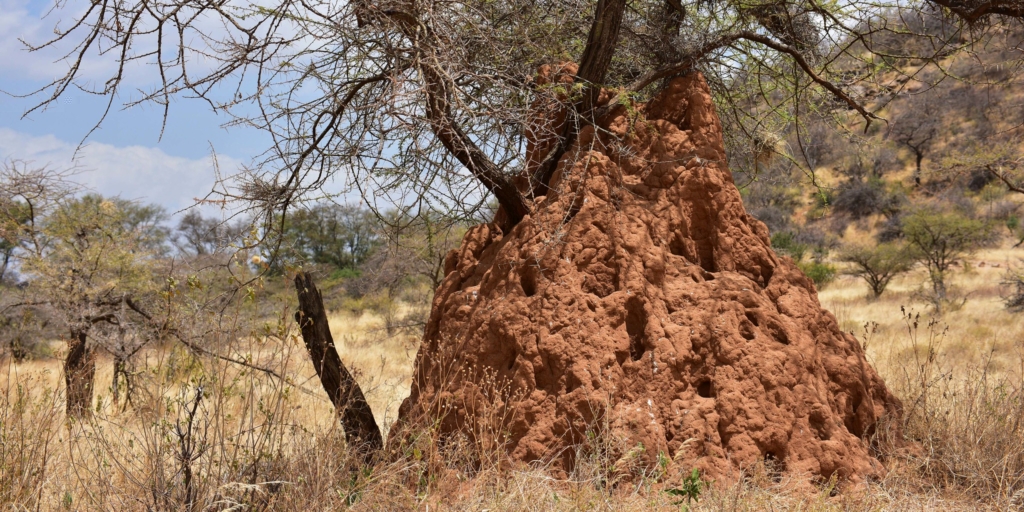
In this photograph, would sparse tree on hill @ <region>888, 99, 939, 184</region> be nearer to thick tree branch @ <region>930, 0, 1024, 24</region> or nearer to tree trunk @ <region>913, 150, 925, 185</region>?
tree trunk @ <region>913, 150, 925, 185</region>

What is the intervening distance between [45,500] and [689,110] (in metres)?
3.82

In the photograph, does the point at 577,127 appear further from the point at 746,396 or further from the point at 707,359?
the point at 746,396

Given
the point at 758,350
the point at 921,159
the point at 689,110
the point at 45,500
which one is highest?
the point at 921,159

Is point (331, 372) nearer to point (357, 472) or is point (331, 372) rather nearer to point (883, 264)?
point (357, 472)

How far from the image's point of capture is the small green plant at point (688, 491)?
119 inches

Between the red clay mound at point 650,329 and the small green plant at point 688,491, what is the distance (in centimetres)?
16

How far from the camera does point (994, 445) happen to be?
3592mm

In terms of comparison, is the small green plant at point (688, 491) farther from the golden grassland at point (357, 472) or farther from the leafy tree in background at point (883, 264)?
the leafy tree in background at point (883, 264)

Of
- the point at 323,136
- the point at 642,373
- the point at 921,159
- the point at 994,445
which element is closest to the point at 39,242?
the point at 323,136

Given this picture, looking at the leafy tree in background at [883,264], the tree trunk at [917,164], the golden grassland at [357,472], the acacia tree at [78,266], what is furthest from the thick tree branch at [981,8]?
the tree trunk at [917,164]

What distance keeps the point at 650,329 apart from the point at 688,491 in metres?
0.81

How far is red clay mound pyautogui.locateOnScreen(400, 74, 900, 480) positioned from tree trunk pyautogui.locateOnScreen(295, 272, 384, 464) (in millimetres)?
356

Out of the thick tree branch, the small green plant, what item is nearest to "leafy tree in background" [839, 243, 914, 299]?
the thick tree branch

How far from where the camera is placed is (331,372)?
3.91m
